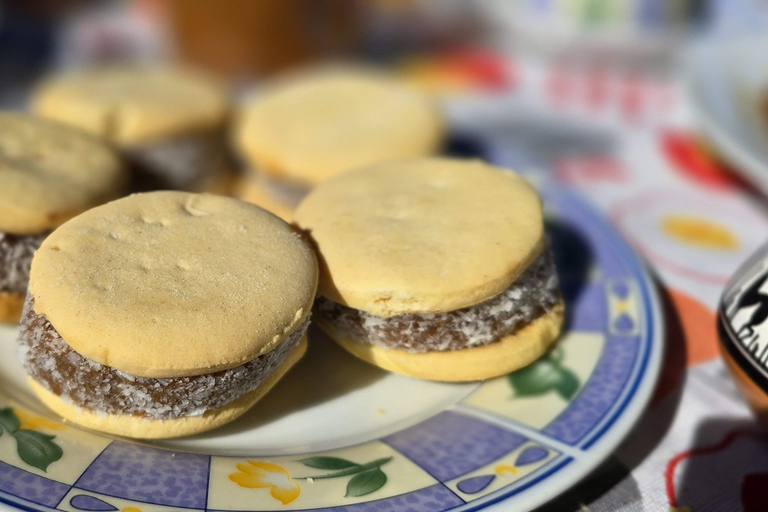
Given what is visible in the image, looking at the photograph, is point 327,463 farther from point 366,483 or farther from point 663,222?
point 663,222

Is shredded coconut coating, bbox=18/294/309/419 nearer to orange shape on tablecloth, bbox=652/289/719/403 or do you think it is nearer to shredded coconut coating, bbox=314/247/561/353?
shredded coconut coating, bbox=314/247/561/353

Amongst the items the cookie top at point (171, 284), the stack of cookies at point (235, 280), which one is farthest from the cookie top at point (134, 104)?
the cookie top at point (171, 284)

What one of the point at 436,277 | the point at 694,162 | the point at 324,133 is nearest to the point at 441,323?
the point at 436,277

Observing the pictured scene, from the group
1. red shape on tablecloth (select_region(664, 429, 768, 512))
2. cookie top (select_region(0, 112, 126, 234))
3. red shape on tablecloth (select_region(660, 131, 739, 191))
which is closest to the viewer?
red shape on tablecloth (select_region(664, 429, 768, 512))

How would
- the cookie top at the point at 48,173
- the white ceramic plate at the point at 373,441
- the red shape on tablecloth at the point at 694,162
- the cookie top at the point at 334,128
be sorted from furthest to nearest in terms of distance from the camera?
the red shape on tablecloth at the point at 694,162
the cookie top at the point at 334,128
the cookie top at the point at 48,173
the white ceramic plate at the point at 373,441

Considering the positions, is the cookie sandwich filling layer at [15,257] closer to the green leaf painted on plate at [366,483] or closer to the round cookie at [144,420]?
the round cookie at [144,420]

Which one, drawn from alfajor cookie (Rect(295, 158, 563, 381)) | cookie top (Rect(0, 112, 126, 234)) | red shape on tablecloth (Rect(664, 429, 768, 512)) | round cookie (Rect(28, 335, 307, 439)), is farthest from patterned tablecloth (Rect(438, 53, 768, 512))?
cookie top (Rect(0, 112, 126, 234))
